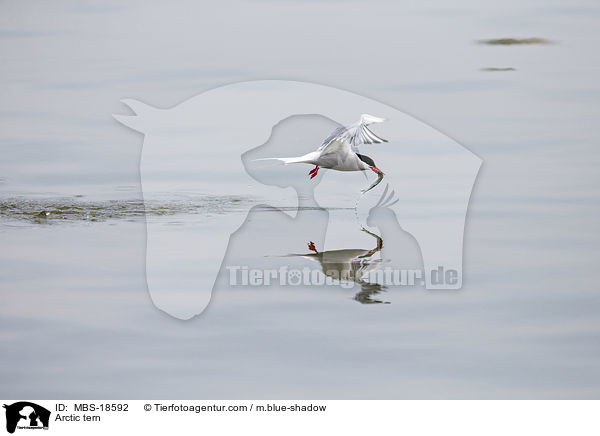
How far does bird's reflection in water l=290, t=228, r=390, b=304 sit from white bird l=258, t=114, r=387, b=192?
1.99 feet

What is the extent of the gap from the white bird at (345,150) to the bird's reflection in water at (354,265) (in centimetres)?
61

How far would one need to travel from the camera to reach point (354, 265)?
5777mm

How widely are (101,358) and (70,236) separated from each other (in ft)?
5.93

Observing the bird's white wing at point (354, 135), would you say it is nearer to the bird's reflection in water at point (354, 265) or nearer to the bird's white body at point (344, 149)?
the bird's white body at point (344, 149)

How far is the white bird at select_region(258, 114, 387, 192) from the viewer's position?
6.07m

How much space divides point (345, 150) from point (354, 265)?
2.99ft

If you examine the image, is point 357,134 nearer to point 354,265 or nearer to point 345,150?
point 345,150

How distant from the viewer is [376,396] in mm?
4508

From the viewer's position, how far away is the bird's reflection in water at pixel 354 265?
17.8 ft
